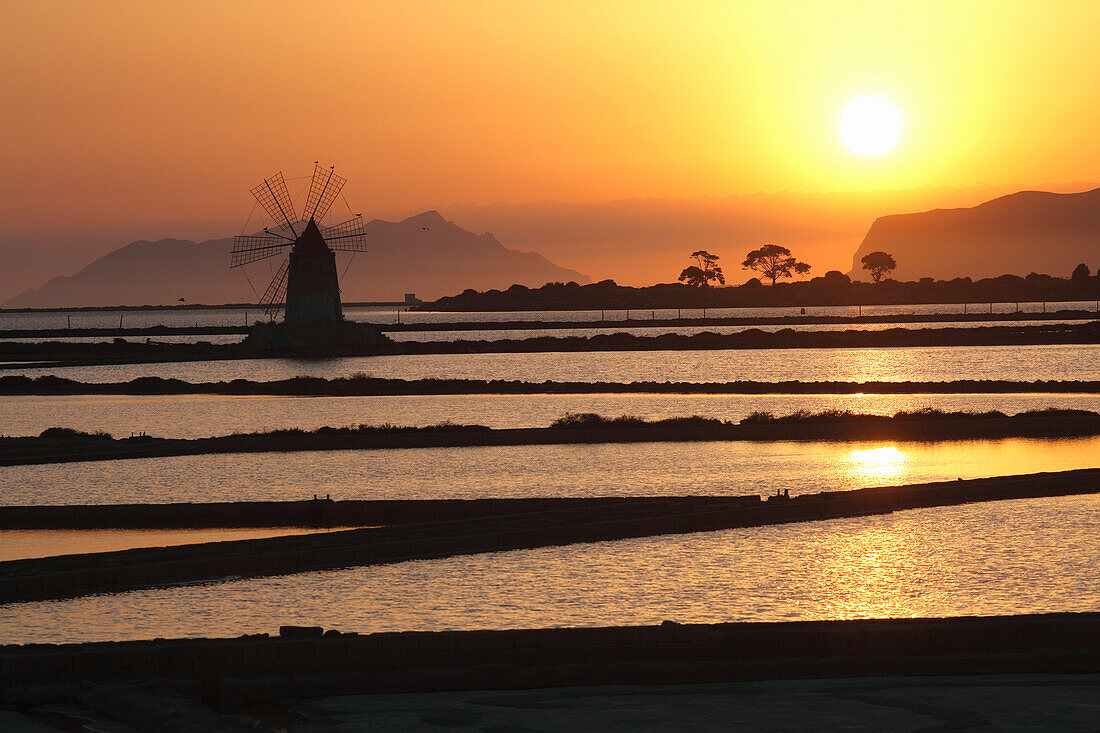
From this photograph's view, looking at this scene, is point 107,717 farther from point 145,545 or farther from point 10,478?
point 10,478

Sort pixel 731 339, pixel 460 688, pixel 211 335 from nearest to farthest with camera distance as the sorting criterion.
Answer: pixel 460 688, pixel 731 339, pixel 211 335

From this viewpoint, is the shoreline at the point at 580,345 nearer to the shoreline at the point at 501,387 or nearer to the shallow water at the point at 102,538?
the shoreline at the point at 501,387

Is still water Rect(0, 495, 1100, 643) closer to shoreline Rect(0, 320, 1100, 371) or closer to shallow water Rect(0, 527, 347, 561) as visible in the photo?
shallow water Rect(0, 527, 347, 561)

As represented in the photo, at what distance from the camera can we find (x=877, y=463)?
77.2 ft

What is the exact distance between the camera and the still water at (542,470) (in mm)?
20109

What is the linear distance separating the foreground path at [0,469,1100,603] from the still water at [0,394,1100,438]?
14.3 m

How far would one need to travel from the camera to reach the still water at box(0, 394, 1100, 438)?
33094 millimetres

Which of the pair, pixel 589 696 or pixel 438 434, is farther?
pixel 438 434

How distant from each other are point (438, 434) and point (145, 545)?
12636 millimetres

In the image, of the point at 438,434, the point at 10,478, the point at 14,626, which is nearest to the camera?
the point at 14,626

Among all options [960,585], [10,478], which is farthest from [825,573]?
[10,478]

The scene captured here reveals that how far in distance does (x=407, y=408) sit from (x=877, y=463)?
1767cm

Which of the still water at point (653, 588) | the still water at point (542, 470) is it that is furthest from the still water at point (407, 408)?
the still water at point (653, 588)

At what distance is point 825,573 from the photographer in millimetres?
13367
